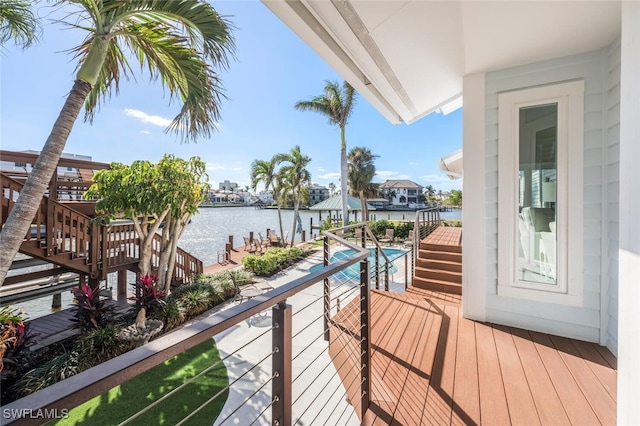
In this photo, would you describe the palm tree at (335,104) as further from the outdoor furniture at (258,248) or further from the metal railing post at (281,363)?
the metal railing post at (281,363)

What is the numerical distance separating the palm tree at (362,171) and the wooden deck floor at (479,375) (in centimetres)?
1912

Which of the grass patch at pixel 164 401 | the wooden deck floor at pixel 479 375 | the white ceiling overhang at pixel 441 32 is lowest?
the grass patch at pixel 164 401

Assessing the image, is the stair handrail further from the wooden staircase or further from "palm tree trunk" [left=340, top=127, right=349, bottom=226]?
"palm tree trunk" [left=340, top=127, right=349, bottom=226]

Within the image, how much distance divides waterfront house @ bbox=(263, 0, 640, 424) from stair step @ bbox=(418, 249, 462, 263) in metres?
2.71

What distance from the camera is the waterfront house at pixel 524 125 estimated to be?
215 centimetres

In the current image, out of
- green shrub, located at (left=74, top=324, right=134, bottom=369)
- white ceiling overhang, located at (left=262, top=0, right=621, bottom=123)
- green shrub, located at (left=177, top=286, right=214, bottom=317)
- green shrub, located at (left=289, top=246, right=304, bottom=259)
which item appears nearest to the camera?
white ceiling overhang, located at (left=262, top=0, right=621, bottom=123)

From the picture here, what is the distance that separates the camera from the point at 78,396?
54cm

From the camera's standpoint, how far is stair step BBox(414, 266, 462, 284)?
5.06 meters

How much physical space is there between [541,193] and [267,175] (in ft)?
49.3

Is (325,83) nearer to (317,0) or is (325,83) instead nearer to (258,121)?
(258,121)

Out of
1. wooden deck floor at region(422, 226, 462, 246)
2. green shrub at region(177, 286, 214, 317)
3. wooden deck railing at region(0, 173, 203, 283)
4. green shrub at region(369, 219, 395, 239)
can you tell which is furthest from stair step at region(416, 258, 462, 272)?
green shrub at region(369, 219, 395, 239)

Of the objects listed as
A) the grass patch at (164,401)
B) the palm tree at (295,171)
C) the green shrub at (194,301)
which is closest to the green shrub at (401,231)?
the palm tree at (295,171)

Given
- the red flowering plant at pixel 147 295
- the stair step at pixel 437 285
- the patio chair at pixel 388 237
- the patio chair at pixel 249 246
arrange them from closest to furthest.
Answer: the stair step at pixel 437 285 → the red flowering plant at pixel 147 295 → the patio chair at pixel 249 246 → the patio chair at pixel 388 237

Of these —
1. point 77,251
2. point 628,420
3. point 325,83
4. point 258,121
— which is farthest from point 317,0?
point 258,121
